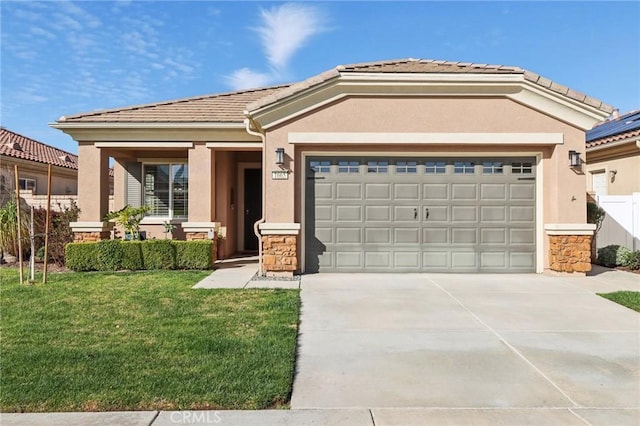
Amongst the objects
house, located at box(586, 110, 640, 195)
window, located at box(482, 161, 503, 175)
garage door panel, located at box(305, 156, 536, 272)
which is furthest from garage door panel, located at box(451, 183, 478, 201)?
house, located at box(586, 110, 640, 195)

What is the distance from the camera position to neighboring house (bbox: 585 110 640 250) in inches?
420

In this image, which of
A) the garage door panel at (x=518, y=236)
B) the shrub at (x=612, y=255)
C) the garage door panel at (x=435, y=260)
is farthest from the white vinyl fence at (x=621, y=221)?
the garage door panel at (x=435, y=260)

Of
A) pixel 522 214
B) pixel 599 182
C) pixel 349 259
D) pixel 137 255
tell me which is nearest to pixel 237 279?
pixel 349 259

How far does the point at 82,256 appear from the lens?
9.70m

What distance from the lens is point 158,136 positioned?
11.2 meters

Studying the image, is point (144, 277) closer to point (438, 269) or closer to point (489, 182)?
point (438, 269)

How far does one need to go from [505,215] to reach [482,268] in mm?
1330

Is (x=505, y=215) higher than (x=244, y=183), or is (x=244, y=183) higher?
(x=244, y=183)

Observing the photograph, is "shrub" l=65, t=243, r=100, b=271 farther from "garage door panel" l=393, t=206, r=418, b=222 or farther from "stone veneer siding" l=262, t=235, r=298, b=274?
"garage door panel" l=393, t=206, r=418, b=222

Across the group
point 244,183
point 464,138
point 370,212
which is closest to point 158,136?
point 244,183

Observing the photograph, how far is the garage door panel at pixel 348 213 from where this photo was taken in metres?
9.48

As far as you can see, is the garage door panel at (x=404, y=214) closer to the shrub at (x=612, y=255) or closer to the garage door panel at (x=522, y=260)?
the garage door panel at (x=522, y=260)

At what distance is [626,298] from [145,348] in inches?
299

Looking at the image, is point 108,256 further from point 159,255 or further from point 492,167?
point 492,167
